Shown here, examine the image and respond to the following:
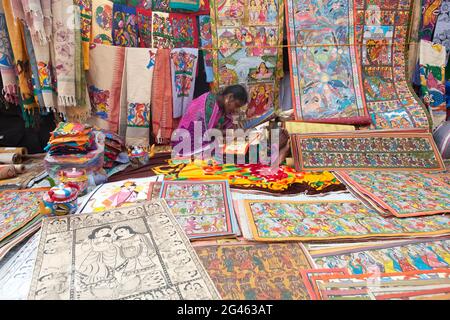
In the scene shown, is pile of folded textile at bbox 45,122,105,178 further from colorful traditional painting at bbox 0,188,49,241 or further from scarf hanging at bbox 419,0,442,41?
scarf hanging at bbox 419,0,442,41

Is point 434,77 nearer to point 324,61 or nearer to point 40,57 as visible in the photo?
point 324,61

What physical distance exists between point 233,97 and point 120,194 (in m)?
Result: 1.50

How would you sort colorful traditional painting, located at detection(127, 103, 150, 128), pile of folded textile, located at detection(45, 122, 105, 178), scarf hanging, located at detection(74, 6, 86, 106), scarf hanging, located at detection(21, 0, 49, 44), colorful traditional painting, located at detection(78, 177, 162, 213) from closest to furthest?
colorful traditional painting, located at detection(78, 177, 162, 213), pile of folded textile, located at detection(45, 122, 105, 178), scarf hanging, located at detection(21, 0, 49, 44), scarf hanging, located at detection(74, 6, 86, 106), colorful traditional painting, located at detection(127, 103, 150, 128)

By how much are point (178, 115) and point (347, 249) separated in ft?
7.14

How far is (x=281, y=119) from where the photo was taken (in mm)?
3305

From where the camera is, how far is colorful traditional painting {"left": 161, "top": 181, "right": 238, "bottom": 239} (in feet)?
5.97

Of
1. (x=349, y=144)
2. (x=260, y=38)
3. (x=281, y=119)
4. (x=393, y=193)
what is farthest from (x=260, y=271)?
(x=260, y=38)

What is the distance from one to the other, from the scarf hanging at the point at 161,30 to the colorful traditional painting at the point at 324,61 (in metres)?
1.22

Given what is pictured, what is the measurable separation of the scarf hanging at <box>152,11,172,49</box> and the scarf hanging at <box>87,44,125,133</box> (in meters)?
0.34

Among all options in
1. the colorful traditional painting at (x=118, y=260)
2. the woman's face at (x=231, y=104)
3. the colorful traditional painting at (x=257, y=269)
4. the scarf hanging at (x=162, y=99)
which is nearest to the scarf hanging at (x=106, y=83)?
the scarf hanging at (x=162, y=99)

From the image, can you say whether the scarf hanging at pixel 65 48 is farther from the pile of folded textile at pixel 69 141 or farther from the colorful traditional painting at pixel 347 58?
the colorful traditional painting at pixel 347 58

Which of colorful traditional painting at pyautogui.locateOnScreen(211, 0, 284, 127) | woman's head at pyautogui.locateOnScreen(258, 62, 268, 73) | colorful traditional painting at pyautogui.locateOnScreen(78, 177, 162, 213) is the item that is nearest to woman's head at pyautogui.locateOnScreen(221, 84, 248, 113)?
colorful traditional painting at pyautogui.locateOnScreen(211, 0, 284, 127)

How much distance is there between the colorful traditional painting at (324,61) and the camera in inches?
132

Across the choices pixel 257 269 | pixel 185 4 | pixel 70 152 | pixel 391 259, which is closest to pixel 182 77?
pixel 185 4
